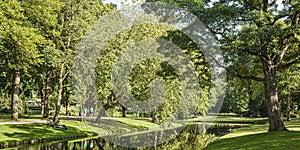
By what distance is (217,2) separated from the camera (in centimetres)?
2219

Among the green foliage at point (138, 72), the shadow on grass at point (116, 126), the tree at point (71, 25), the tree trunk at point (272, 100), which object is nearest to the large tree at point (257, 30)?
the tree trunk at point (272, 100)

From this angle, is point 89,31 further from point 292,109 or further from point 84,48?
point 292,109

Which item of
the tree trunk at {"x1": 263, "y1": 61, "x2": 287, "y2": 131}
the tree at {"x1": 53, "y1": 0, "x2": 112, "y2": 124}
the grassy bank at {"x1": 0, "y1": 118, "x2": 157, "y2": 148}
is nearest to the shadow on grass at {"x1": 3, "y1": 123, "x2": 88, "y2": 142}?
the grassy bank at {"x1": 0, "y1": 118, "x2": 157, "y2": 148}

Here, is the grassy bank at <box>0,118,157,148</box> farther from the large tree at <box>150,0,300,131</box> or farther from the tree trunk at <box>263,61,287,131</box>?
the tree trunk at <box>263,61,287,131</box>

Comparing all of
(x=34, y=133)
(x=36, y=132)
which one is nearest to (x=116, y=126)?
(x=36, y=132)

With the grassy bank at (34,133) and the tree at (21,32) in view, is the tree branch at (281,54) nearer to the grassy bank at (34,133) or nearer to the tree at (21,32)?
the tree at (21,32)

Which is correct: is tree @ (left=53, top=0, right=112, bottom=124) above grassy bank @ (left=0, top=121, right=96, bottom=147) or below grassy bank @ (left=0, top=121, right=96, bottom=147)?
above

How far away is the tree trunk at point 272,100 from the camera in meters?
21.5

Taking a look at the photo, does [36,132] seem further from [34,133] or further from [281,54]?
[281,54]

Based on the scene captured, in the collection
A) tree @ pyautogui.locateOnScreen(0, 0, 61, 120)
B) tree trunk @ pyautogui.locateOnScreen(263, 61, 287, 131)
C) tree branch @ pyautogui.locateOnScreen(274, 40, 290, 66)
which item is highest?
tree @ pyautogui.locateOnScreen(0, 0, 61, 120)

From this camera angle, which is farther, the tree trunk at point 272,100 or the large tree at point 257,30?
the tree trunk at point 272,100

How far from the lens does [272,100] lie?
2177 centimetres

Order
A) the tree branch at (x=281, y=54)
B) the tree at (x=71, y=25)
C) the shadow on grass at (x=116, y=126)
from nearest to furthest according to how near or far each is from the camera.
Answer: the tree branch at (x=281, y=54) < the tree at (x=71, y=25) < the shadow on grass at (x=116, y=126)

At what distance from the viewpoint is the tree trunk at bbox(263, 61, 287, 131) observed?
2150 cm
